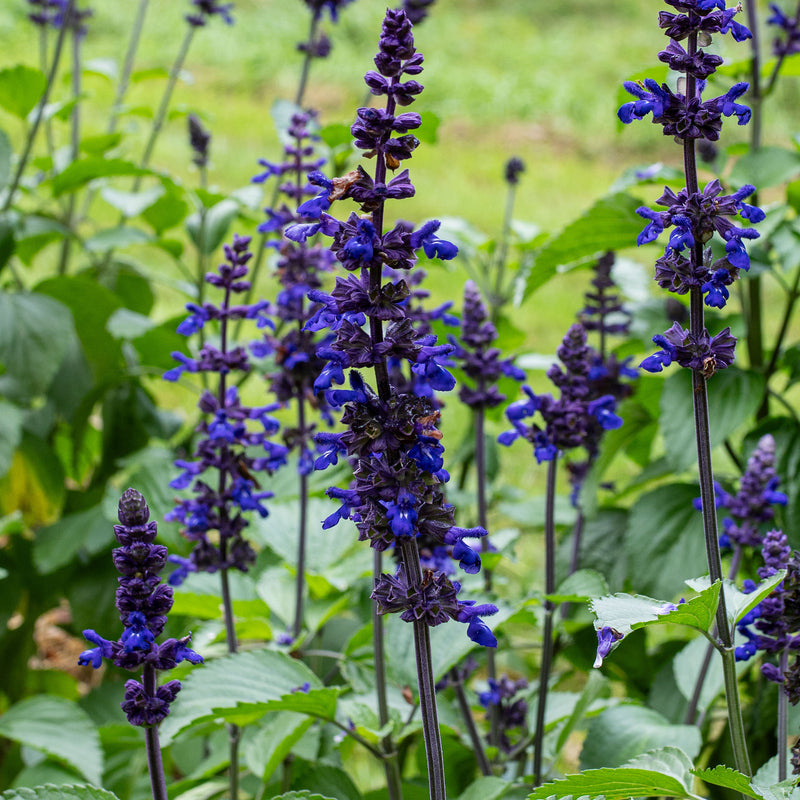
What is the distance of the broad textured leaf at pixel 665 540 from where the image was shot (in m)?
2.73

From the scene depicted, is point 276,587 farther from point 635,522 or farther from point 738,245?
point 738,245

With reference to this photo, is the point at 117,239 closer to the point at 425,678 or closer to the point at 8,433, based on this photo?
the point at 8,433

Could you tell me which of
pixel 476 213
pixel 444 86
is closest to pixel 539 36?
pixel 444 86

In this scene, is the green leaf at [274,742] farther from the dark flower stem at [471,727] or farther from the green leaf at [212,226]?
the green leaf at [212,226]

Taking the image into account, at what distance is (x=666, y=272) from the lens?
1510 mm

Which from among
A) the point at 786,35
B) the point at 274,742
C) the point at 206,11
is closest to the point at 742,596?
the point at 274,742

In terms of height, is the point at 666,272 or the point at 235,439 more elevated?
the point at 666,272

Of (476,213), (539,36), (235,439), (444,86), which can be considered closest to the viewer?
(235,439)

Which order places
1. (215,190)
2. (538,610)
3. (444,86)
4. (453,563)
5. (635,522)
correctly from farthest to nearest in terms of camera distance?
(444,86) → (215,190) → (635,522) → (453,563) → (538,610)

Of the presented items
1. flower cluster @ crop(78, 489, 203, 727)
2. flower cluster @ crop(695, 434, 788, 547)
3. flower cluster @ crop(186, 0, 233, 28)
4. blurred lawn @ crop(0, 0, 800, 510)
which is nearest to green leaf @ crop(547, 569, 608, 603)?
flower cluster @ crop(695, 434, 788, 547)

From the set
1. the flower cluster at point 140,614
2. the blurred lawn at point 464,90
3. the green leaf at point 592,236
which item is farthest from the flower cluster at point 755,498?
the blurred lawn at point 464,90

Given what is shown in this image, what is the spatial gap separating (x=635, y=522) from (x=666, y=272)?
4.94 feet

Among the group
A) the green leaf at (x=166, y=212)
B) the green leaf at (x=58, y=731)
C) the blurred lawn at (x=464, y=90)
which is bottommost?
the green leaf at (x=58, y=731)

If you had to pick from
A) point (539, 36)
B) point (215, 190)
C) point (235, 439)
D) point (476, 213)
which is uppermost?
point (539, 36)
